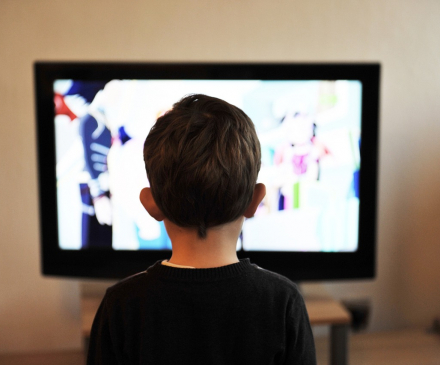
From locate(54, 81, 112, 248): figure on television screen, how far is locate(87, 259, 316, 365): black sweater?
2.85 feet

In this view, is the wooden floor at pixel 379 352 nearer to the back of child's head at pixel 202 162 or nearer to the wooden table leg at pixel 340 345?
the wooden table leg at pixel 340 345

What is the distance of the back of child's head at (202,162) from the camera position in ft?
2.54

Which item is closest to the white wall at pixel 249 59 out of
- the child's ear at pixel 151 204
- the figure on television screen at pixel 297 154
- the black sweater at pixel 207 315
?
the figure on television screen at pixel 297 154

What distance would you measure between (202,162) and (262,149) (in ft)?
2.92

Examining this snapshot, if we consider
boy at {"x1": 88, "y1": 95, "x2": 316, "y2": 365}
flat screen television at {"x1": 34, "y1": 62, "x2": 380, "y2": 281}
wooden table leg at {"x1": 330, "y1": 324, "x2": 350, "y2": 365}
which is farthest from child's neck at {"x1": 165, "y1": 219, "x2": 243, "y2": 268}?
wooden table leg at {"x1": 330, "y1": 324, "x2": 350, "y2": 365}

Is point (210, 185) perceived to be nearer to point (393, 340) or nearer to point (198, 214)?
point (198, 214)

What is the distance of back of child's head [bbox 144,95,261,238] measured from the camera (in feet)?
2.54

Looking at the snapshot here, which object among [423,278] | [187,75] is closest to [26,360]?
[187,75]

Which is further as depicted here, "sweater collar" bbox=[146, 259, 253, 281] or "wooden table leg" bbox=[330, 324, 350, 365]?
"wooden table leg" bbox=[330, 324, 350, 365]

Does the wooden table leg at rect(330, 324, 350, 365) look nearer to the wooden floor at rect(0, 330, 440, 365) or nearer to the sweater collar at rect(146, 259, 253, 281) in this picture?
the wooden floor at rect(0, 330, 440, 365)

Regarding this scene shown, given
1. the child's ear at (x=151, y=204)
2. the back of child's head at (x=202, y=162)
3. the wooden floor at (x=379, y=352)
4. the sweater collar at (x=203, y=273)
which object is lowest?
the wooden floor at (x=379, y=352)

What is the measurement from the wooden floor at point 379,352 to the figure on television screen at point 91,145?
0.63 meters

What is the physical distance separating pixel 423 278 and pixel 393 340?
32 cm

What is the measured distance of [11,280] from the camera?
197 cm
